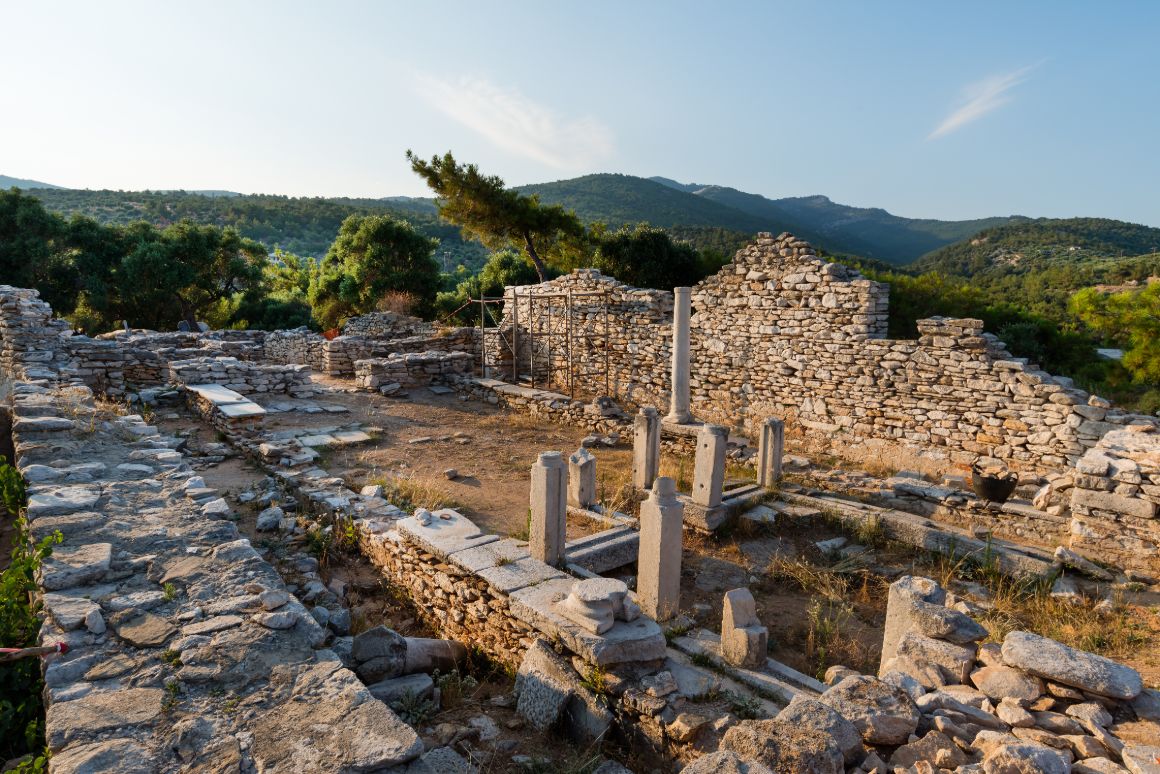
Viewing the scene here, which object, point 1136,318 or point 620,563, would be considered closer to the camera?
point 620,563

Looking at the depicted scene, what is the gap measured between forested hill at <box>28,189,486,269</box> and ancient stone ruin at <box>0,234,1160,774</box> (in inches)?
1525

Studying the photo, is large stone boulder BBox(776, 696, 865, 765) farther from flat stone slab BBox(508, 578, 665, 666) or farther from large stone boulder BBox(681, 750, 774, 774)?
flat stone slab BBox(508, 578, 665, 666)

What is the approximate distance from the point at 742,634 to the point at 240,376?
12.3m

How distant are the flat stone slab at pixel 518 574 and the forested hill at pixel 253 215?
44082mm

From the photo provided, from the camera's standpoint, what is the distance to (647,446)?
8703mm

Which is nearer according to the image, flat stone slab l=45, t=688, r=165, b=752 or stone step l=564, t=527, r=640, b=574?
flat stone slab l=45, t=688, r=165, b=752

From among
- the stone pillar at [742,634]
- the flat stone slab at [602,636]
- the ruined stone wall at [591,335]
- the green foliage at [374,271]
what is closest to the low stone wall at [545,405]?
the ruined stone wall at [591,335]

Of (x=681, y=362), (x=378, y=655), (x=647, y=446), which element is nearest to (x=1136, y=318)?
(x=681, y=362)

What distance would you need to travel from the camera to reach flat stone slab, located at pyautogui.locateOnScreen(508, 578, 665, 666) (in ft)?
13.7

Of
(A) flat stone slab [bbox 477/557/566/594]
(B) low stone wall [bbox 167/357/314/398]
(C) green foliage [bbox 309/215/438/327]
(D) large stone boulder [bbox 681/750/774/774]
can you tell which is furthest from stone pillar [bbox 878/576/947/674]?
(C) green foliage [bbox 309/215/438/327]

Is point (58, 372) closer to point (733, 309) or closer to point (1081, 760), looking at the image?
point (733, 309)

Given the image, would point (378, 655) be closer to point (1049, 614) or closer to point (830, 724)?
point (830, 724)

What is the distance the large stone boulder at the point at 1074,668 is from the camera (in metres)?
3.06

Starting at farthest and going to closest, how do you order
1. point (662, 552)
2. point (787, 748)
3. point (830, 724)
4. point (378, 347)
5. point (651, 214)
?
point (651, 214), point (378, 347), point (662, 552), point (830, 724), point (787, 748)
